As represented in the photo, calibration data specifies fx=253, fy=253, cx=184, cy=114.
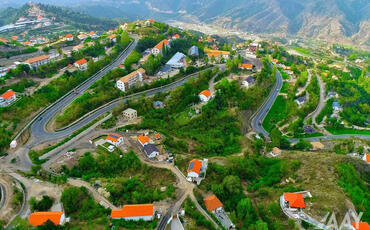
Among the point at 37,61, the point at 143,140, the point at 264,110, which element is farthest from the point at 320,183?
the point at 37,61

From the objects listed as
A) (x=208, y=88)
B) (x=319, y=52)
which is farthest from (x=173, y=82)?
(x=319, y=52)

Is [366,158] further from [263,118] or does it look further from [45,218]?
[45,218]

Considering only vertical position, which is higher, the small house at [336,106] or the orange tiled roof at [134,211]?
the orange tiled roof at [134,211]

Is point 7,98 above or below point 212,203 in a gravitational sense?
above

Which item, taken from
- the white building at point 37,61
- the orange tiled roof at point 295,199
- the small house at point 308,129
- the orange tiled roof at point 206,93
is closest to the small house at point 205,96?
the orange tiled roof at point 206,93

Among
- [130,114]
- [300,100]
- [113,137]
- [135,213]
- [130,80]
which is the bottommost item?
[300,100]

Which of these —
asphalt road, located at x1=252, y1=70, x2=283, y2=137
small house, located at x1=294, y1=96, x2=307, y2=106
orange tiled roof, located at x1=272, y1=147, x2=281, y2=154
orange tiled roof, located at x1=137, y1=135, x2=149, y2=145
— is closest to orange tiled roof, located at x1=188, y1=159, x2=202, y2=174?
orange tiled roof, located at x1=137, y1=135, x2=149, y2=145

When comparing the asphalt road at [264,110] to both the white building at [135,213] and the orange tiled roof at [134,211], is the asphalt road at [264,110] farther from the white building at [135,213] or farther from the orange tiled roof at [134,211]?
the white building at [135,213]
